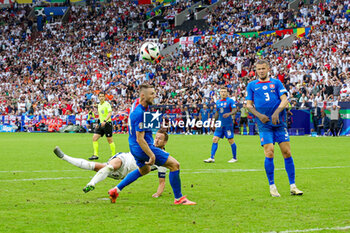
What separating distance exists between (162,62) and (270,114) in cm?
3710

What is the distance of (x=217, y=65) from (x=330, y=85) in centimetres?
1207

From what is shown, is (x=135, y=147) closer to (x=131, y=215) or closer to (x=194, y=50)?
(x=131, y=215)

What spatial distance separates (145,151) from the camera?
7.58m

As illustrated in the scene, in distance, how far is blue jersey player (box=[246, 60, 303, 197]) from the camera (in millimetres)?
8742

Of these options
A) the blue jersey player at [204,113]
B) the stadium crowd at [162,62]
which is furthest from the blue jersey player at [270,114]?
the blue jersey player at [204,113]

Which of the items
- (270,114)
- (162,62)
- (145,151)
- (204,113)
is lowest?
(204,113)

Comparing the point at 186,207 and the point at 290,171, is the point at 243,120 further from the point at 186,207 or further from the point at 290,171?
the point at 186,207

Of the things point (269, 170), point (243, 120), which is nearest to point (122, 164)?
point (269, 170)

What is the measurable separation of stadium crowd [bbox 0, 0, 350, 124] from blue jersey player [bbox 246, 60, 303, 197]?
20848 millimetres

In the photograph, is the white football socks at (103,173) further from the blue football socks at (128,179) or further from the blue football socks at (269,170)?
the blue football socks at (269,170)

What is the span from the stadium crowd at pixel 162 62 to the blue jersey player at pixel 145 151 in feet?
73.8

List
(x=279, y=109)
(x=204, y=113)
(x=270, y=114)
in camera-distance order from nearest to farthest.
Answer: (x=279, y=109)
(x=270, y=114)
(x=204, y=113)

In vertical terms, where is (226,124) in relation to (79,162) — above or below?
above

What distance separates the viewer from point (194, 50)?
1750 inches
